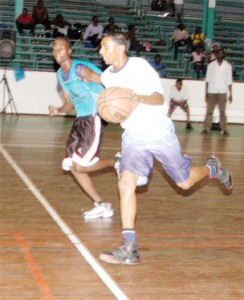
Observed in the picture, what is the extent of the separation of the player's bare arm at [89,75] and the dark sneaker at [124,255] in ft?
6.35

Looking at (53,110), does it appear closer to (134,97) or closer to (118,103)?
(118,103)

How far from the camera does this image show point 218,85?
59.3ft

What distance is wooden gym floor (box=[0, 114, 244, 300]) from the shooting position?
5.54 meters

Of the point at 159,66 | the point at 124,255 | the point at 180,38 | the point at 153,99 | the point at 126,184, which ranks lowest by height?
the point at 159,66

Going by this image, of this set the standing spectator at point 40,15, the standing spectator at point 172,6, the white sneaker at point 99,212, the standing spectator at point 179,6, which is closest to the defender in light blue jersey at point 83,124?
the white sneaker at point 99,212

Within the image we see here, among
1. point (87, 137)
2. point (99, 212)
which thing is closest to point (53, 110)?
point (87, 137)

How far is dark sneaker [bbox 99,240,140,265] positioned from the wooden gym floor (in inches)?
2.8

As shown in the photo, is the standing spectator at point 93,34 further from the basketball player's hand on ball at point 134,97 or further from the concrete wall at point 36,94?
the basketball player's hand on ball at point 134,97

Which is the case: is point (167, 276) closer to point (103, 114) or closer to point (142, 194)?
point (103, 114)

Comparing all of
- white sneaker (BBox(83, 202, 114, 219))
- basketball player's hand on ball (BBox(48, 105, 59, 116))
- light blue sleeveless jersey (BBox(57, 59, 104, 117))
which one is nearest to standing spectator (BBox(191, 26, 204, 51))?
light blue sleeveless jersey (BBox(57, 59, 104, 117))

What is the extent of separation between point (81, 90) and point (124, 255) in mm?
2254

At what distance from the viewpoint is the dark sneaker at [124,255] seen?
6.15 metres

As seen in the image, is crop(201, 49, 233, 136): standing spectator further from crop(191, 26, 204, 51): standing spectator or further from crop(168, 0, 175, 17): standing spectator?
crop(168, 0, 175, 17): standing spectator

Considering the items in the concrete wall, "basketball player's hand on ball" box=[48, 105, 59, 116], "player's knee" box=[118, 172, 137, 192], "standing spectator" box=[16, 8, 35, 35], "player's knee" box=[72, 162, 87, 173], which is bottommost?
the concrete wall
